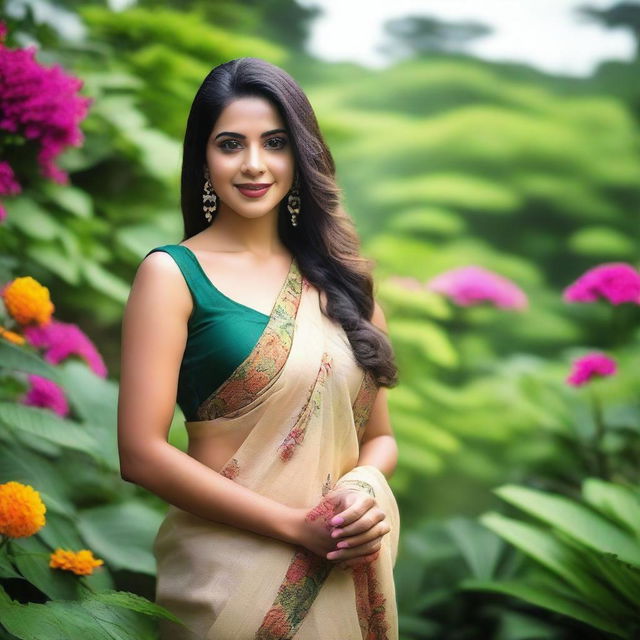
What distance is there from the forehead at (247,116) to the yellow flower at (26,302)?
1.64 ft

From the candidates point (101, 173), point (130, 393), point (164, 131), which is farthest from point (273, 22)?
point (130, 393)

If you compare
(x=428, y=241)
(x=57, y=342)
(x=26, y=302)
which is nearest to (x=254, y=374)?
(x=26, y=302)

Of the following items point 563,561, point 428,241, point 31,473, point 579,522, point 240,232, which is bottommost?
point 563,561

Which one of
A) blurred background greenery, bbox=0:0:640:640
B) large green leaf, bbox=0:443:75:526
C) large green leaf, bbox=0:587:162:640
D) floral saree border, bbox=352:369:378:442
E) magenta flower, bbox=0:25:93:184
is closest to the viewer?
large green leaf, bbox=0:587:162:640

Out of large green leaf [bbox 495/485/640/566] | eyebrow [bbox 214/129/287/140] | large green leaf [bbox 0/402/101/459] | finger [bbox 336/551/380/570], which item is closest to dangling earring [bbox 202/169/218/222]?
eyebrow [bbox 214/129/287/140]

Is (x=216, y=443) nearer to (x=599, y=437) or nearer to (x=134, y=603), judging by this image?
(x=134, y=603)

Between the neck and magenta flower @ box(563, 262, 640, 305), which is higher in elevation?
the neck

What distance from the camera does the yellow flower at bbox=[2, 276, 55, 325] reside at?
1.65 metres

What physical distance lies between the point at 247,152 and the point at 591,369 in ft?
4.60

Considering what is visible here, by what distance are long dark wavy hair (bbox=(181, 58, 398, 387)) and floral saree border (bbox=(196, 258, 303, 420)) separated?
158 mm

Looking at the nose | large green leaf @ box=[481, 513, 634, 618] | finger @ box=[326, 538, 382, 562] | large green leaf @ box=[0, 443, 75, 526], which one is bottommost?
large green leaf @ box=[481, 513, 634, 618]

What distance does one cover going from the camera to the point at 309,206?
5.54 feet

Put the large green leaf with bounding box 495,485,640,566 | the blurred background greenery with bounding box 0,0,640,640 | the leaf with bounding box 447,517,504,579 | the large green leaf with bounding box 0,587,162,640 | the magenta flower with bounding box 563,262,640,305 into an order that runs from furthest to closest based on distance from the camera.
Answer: the leaf with bounding box 447,517,504,579 → the magenta flower with bounding box 563,262,640,305 → the blurred background greenery with bounding box 0,0,640,640 → the large green leaf with bounding box 495,485,640,566 → the large green leaf with bounding box 0,587,162,640

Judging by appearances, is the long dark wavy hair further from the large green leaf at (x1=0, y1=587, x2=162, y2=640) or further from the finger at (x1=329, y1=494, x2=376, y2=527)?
the large green leaf at (x1=0, y1=587, x2=162, y2=640)
